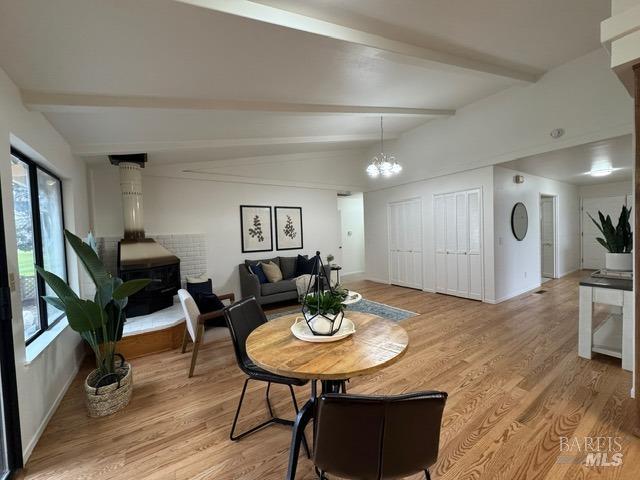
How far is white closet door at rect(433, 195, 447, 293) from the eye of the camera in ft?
16.9

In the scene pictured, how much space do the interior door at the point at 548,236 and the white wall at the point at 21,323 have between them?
8.09m

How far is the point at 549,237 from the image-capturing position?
20.5ft

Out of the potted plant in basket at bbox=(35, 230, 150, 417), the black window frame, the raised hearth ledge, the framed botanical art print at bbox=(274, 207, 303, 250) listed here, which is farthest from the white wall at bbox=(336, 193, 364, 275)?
→ the black window frame

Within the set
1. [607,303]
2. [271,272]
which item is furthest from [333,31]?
[271,272]

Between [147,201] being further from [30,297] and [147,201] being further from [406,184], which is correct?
[406,184]

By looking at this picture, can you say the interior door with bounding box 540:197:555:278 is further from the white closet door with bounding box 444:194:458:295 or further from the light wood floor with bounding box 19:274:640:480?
the light wood floor with bounding box 19:274:640:480

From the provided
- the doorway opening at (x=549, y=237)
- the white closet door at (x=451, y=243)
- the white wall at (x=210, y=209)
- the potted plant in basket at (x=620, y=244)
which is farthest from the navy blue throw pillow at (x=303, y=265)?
the doorway opening at (x=549, y=237)

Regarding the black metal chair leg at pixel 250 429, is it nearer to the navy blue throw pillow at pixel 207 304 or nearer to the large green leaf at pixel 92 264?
the navy blue throw pillow at pixel 207 304

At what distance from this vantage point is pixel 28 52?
1.54 meters

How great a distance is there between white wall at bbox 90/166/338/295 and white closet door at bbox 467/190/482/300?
3.00 m

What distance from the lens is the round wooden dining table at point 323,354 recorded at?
3.81 feet

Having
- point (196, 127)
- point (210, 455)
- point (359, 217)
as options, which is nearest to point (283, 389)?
point (210, 455)

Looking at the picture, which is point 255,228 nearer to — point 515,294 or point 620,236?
point 515,294

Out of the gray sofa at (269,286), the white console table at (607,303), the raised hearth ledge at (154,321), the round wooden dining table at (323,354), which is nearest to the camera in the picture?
the round wooden dining table at (323,354)
